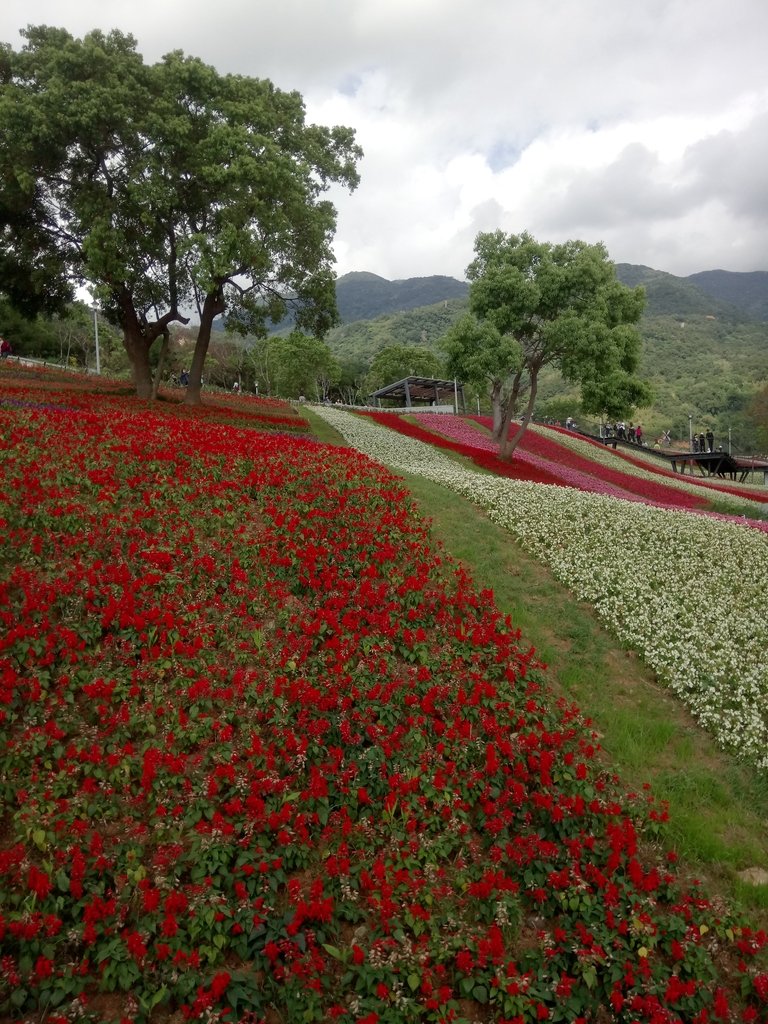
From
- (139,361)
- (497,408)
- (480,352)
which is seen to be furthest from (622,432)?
(139,361)

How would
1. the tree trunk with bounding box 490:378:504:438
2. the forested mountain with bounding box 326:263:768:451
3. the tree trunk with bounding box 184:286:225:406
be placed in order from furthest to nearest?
the forested mountain with bounding box 326:263:768:451, the tree trunk with bounding box 490:378:504:438, the tree trunk with bounding box 184:286:225:406

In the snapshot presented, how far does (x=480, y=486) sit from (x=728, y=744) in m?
11.0

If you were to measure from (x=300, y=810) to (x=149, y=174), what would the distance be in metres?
23.4

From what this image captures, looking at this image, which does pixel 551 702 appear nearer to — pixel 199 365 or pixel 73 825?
pixel 73 825

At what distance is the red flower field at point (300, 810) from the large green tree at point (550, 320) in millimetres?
19444

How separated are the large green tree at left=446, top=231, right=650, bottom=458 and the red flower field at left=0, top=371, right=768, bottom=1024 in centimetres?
1944

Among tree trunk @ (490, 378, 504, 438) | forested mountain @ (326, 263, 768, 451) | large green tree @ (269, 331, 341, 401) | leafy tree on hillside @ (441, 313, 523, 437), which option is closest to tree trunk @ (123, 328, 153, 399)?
leafy tree on hillside @ (441, 313, 523, 437)

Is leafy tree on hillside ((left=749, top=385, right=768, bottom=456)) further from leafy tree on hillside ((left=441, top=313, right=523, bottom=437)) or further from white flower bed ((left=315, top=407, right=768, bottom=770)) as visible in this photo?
white flower bed ((left=315, top=407, right=768, bottom=770))

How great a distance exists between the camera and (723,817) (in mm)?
6605

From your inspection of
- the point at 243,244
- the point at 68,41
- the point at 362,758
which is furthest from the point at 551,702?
the point at 68,41

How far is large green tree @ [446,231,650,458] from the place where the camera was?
26.4m

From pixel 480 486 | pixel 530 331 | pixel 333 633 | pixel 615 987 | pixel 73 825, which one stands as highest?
pixel 530 331

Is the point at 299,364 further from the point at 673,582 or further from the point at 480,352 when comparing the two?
the point at 673,582

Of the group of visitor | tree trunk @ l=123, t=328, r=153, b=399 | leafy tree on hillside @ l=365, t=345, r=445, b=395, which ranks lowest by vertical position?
the group of visitor
